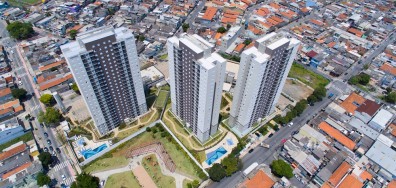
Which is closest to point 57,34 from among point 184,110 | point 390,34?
point 184,110

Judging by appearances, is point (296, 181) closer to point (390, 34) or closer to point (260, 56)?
point (260, 56)

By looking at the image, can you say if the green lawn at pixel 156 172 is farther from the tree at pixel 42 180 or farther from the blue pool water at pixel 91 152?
the tree at pixel 42 180

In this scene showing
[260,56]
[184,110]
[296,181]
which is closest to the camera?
[260,56]

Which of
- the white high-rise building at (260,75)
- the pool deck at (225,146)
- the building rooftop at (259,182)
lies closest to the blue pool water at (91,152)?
the pool deck at (225,146)

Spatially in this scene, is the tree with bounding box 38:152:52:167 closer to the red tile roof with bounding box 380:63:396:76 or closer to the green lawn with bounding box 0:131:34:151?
the green lawn with bounding box 0:131:34:151

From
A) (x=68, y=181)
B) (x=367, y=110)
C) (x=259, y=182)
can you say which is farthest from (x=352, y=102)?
(x=68, y=181)

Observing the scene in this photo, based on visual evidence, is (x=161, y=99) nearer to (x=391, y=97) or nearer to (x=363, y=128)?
(x=363, y=128)

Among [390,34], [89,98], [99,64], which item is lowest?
[390,34]

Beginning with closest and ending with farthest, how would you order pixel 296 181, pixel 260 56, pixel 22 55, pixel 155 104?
pixel 260 56 → pixel 296 181 → pixel 155 104 → pixel 22 55
